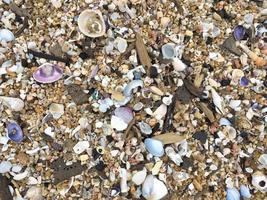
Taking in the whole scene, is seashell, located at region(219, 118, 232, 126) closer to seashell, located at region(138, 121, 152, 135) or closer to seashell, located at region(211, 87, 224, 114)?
seashell, located at region(211, 87, 224, 114)

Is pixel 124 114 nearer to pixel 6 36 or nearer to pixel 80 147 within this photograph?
pixel 80 147

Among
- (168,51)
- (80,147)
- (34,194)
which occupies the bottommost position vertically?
(34,194)

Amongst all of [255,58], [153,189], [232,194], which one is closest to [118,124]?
[153,189]

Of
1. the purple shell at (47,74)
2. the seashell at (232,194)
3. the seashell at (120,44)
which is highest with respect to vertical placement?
the seashell at (120,44)

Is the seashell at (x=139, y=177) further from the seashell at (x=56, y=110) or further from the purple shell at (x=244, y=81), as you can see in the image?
the purple shell at (x=244, y=81)

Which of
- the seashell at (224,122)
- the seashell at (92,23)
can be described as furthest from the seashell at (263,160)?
the seashell at (92,23)

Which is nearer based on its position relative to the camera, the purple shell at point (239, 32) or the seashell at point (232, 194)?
the seashell at point (232, 194)
